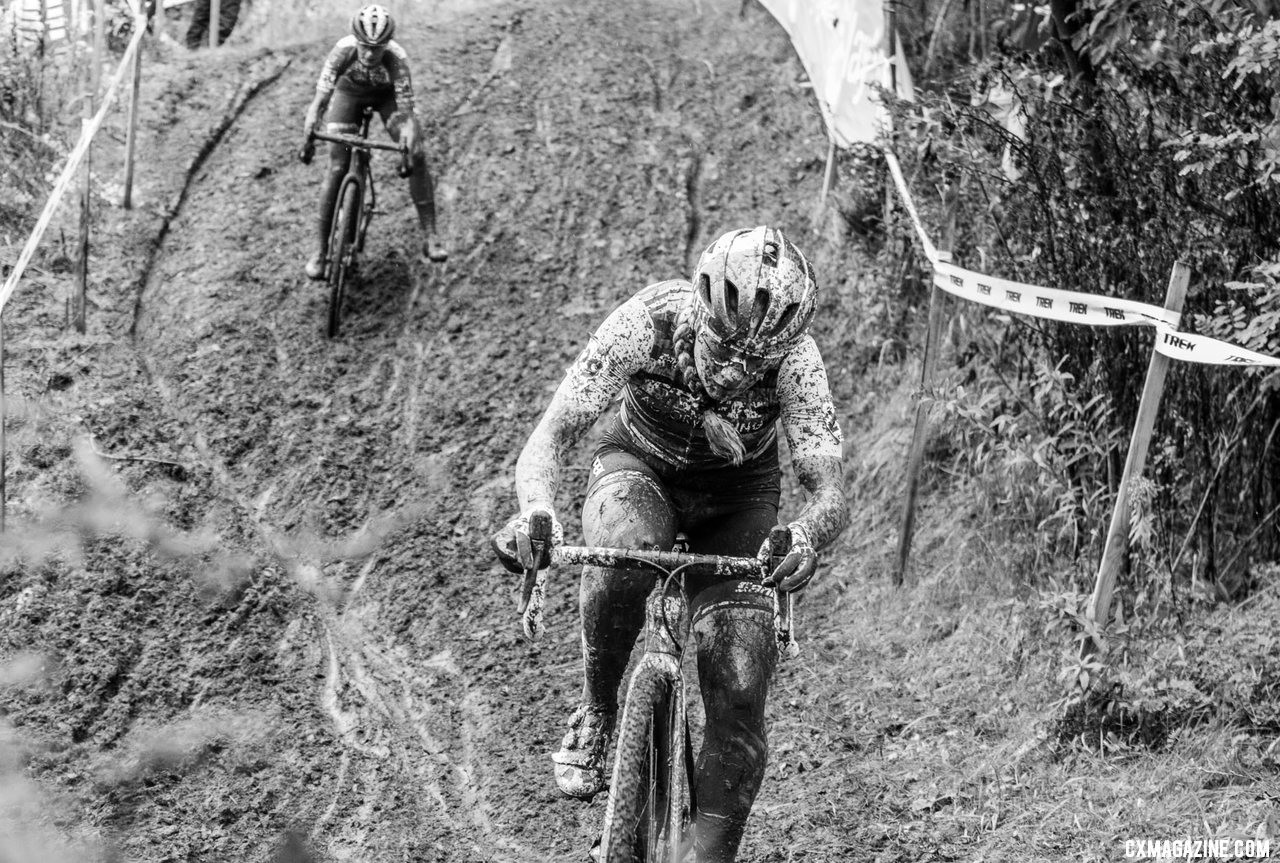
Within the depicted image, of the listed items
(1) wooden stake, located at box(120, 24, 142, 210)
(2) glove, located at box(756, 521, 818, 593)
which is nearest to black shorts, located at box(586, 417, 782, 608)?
(2) glove, located at box(756, 521, 818, 593)

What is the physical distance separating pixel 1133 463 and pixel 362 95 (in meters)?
7.37

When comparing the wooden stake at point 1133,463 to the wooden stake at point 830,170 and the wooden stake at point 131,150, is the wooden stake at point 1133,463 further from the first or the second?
the wooden stake at point 131,150

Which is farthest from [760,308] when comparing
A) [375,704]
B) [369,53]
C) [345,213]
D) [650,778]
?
[369,53]

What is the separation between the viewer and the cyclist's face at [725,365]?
407 centimetres

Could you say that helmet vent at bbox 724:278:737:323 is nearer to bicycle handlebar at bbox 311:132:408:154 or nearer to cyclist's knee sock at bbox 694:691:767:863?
cyclist's knee sock at bbox 694:691:767:863

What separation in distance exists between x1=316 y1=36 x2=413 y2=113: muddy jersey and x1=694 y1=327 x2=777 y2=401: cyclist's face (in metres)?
6.86

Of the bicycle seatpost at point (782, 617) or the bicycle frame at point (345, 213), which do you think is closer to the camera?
the bicycle seatpost at point (782, 617)

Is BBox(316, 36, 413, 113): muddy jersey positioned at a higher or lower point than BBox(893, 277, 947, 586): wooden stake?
higher

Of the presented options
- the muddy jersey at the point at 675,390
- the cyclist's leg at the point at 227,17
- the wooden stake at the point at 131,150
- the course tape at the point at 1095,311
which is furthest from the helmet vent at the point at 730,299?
the cyclist's leg at the point at 227,17

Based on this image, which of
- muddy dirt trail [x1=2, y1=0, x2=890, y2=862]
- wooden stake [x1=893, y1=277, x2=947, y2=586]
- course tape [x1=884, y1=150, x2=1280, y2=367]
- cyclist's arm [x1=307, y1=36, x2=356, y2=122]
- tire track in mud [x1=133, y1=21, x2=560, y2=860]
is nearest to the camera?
course tape [x1=884, y1=150, x2=1280, y2=367]

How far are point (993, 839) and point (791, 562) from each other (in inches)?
84.0

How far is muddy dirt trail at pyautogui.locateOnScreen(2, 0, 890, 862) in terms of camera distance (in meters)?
5.50

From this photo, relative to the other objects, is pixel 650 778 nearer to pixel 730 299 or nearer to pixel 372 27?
pixel 730 299

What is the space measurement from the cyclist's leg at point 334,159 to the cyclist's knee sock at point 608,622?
21.7 feet
